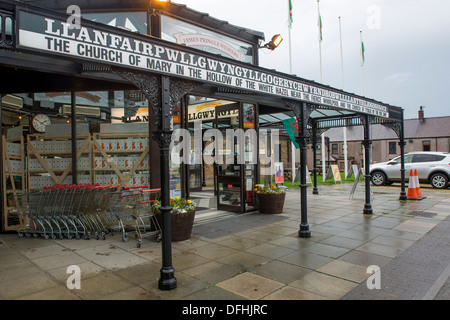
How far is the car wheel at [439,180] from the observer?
1341 centimetres

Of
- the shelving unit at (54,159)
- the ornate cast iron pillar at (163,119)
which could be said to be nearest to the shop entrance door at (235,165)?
the shelving unit at (54,159)

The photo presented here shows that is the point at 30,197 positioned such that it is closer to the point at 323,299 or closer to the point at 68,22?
the point at 68,22

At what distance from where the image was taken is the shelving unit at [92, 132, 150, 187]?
6773mm

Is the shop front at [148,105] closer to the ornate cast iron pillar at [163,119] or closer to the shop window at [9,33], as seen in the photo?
the ornate cast iron pillar at [163,119]

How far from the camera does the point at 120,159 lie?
22.4 ft

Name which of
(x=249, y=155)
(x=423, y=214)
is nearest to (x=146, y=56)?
(x=249, y=155)

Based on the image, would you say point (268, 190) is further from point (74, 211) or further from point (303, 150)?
point (74, 211)

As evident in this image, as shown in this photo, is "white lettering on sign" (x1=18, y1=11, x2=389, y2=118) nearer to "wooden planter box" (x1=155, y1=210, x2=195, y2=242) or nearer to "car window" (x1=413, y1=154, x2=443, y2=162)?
"wooden planter box" (x1=155, y1=210, x2=195, y2=242)

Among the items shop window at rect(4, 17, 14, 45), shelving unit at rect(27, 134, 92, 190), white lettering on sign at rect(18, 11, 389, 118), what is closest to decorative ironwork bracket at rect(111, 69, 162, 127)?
white lettering on sign at rect(18, 11, 389, 118)

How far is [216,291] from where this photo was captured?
353 centimetres

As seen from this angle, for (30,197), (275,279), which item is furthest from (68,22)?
(30,197)

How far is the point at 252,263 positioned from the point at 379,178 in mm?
13385

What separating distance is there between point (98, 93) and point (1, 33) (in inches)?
167

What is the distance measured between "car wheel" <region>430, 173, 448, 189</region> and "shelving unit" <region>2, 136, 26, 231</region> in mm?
15730
